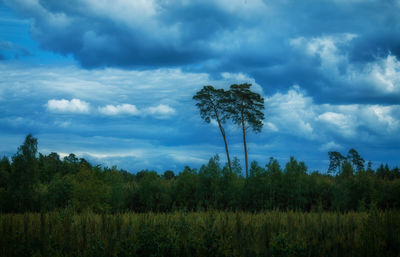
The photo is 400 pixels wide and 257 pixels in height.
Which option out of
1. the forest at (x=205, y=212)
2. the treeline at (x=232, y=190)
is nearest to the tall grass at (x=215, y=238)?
the forest at (x=205, y=212)

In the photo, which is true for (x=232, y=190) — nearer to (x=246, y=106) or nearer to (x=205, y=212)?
(x=205, y=212)

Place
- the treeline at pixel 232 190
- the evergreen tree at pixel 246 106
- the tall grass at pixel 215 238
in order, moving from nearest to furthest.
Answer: the tall grass at pixel 215 238, the treeline at pixel 232 190, the evergreen tree at pixel 246 106

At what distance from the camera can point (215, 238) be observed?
9195mm

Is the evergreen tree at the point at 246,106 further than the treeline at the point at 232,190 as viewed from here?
Yes

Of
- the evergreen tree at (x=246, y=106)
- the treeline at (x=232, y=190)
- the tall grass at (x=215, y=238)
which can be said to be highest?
the evergreen tree at (x=246, y=106)

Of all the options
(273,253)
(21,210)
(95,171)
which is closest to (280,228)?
(273,253)

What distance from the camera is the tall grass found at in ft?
29.9

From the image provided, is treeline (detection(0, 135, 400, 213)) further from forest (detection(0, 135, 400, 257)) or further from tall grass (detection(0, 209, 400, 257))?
tall grass (detection(0, 209, 400, 257))

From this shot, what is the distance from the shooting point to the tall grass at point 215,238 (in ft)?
29.9

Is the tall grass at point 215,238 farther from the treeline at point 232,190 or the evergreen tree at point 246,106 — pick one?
the evergreen tree at point 246,106

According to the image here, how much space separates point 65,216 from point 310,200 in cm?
1184

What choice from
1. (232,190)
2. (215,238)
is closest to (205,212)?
(232,190)

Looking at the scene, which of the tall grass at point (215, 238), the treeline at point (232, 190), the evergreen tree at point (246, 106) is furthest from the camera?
the evergreen tree at point (246, 106)

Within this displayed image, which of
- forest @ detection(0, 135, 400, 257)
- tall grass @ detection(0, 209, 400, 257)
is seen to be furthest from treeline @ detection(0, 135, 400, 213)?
tall grass @ detection(0, 209, 400, 257)
